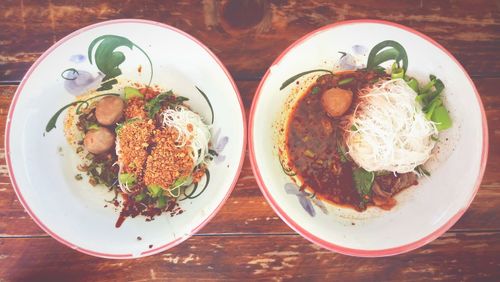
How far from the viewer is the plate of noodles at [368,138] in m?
1.60

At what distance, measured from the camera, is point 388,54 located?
1705mm

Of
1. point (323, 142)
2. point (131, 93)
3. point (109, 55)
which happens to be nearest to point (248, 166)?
point (323, 142)

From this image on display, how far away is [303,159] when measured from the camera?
1.82m

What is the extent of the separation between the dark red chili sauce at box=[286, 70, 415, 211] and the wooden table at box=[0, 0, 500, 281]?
0.22 meters

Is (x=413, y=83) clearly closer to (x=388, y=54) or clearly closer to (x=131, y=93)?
(x=388, y=54)

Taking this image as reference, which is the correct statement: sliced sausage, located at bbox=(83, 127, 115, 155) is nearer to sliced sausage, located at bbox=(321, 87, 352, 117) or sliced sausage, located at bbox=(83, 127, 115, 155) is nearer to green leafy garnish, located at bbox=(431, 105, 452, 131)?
sliced sausage, located at bbox=(321, 87, 352, 117)

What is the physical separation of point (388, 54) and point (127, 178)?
121cm

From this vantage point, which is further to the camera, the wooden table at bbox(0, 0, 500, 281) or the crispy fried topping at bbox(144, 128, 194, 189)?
the wooden table at bbox(0, 0, 500, 281)

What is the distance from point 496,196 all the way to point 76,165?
1869mm

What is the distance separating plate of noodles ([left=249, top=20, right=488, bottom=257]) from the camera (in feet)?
5.26

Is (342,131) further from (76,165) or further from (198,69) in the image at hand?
(76,165)

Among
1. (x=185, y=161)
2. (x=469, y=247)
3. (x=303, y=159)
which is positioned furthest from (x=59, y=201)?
(x=469, y=247)

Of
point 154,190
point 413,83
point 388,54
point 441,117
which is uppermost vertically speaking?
point 388,54

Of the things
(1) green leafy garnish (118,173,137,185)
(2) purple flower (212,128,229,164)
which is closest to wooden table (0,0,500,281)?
(2) purple flower (212,128,229,164)
